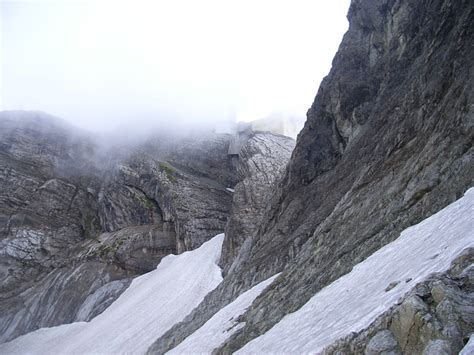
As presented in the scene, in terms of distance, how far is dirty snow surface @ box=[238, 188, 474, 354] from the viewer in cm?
959

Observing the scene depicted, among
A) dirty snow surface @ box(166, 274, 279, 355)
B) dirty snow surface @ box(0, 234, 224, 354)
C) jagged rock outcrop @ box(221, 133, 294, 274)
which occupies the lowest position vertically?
dirty snow surface @ box(166, 274, 279, 355)

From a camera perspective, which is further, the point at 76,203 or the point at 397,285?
the point at 76,203

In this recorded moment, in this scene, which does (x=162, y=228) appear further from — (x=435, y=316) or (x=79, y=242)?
(x=435, y=316)

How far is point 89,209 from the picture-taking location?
63.3 meters

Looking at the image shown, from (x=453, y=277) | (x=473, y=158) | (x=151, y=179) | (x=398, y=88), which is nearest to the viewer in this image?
(x=453, y=277)

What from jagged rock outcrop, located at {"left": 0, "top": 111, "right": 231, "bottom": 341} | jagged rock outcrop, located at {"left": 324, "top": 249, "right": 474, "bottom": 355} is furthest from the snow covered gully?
jagged rock outcrop, located at {"left": 0, "top": 111, "right": 231, "bottom": 341}

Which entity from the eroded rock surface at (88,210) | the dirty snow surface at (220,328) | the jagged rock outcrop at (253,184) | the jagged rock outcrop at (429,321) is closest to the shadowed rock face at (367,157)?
the dirty snow surface at (220,328)

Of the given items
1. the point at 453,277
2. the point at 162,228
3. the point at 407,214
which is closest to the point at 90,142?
the point at 162,228

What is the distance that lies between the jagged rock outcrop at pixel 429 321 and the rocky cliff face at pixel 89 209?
38733mm

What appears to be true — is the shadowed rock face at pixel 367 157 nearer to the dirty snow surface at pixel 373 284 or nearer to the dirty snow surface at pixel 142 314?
the dirty snow surface at pixel 373 284

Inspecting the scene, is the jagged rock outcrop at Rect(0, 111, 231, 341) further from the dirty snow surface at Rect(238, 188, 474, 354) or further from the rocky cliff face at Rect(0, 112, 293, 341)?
the dirty snow surface at Rect(238, 188, 474, 354)

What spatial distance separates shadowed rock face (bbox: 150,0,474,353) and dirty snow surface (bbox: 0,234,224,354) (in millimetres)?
4567

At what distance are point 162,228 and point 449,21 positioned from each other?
131ft

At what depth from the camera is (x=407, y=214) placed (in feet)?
48.0
